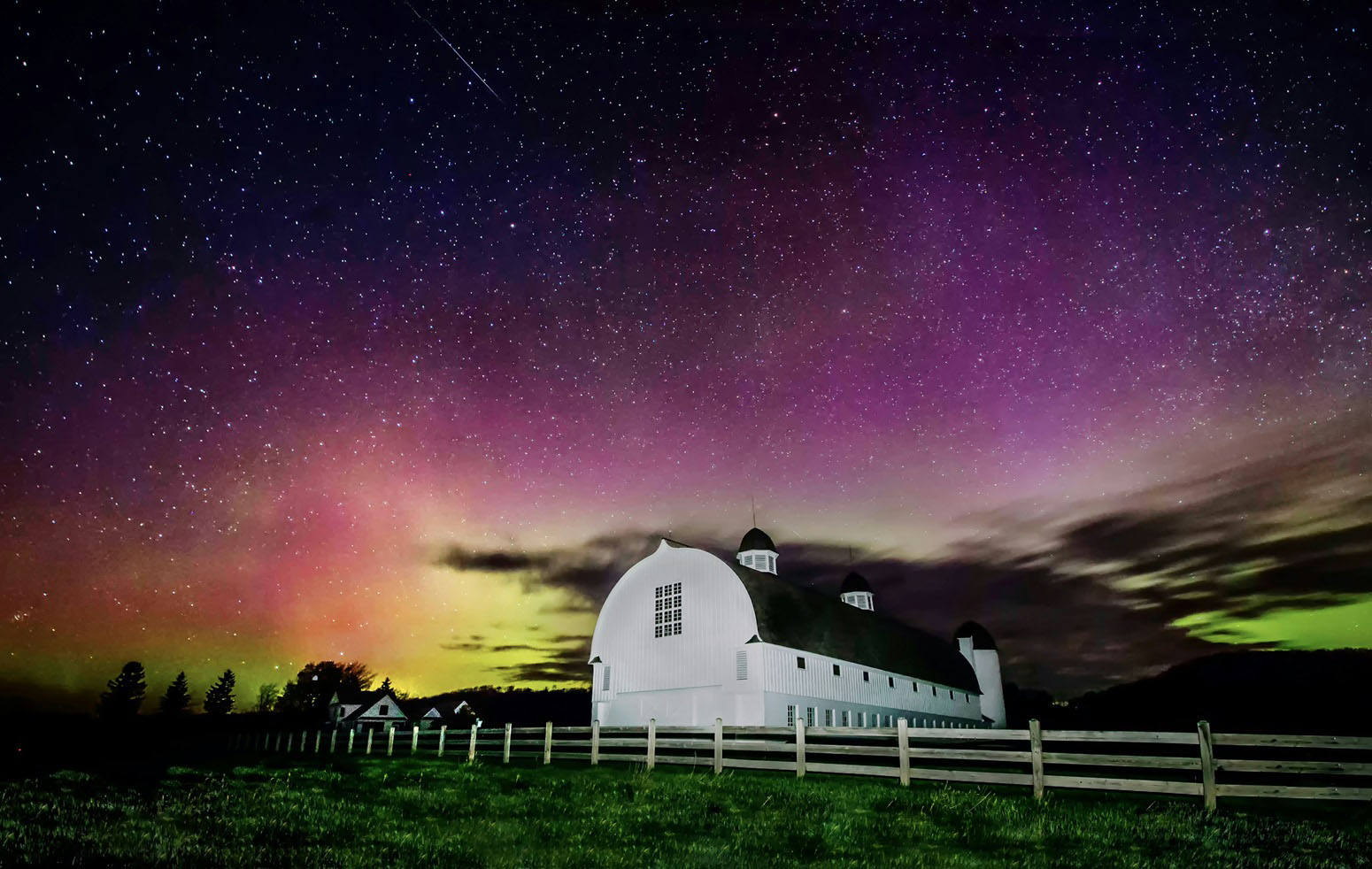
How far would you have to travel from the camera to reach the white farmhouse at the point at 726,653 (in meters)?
28.6

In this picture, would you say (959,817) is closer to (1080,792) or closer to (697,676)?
(1080,792)

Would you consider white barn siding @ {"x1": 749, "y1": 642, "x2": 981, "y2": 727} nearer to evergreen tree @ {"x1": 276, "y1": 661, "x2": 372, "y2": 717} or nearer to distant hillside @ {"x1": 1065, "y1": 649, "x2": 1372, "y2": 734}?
distant hillside @ {"x1": 1065, "y1": 649, "x2": 1372, "y2": 734}

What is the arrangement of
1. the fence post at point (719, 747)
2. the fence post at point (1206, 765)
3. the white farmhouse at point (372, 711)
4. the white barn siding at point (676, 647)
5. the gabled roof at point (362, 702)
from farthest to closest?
the gabled roof at point (362, 702) → the white farmhouse at point (372, 711) → the white barn siding at point (676, 647) → the fence post at point (719, 747) → the fence post at point (1206, 765)

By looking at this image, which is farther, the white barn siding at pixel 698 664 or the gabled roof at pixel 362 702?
the gabled roof at pixel 362 702

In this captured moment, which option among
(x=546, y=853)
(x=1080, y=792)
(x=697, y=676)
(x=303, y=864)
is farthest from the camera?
(x=697, y=676)

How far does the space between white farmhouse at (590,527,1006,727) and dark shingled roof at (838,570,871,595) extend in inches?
739

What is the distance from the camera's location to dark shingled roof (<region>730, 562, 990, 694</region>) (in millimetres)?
30422

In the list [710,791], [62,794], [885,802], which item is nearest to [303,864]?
[62,794]

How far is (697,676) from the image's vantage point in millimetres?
29250

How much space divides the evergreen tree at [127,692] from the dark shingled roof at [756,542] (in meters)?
138

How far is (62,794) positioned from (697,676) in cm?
2193

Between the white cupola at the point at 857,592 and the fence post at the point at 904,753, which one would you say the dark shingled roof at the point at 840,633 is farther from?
the fence post at the point at 904,753

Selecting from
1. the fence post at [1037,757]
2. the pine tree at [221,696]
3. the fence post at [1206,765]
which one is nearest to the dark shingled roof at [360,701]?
the pine tree at [221,696]

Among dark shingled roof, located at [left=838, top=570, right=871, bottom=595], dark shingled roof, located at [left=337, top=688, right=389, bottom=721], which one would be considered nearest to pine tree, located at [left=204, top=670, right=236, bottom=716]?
dark shingled roof, located at [left=337, top=688, right=389, bottom=721]
